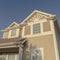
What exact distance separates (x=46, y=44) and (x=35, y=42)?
1306mm

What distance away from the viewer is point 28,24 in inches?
599

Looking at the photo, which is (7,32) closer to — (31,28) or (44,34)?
(31,28)

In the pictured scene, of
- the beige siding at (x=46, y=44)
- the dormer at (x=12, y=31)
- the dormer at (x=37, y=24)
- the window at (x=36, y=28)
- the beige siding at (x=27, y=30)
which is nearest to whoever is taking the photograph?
the beige siding at (x=46, y=44)

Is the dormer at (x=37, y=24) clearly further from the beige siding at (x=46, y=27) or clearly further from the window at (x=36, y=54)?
the window at (x=36, y=54)

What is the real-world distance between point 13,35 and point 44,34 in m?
5.49

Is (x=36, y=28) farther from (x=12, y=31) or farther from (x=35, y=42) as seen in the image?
(x=12, y=31)

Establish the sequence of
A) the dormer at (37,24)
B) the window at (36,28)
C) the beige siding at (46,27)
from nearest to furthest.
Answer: the beige siding at (46,27) < the dormer at (37,24) < the window at (36,28)

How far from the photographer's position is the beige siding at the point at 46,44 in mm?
11996

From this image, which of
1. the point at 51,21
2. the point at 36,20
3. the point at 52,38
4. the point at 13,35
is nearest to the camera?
the point at 52,38

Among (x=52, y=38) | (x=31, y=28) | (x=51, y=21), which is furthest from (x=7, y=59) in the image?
(x=51, y=21)

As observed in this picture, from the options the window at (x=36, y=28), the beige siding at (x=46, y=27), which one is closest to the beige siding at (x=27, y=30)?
the window at (x=36, y=28)

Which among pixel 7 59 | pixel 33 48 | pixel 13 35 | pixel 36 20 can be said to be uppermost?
pixel 36 20

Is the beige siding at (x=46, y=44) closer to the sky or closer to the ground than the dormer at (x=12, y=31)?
closer to the ground

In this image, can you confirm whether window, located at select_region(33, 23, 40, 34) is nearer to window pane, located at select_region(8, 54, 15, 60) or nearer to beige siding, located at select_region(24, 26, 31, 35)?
beige siding, located at select_region(24, 26, 31, 35)
